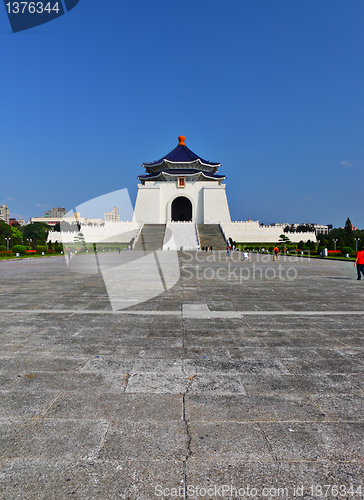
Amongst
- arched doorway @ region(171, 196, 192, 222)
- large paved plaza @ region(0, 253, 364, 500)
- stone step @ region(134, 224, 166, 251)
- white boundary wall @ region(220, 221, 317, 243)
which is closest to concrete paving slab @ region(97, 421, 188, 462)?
large paved plaza @ region(0, 253, 364, 500)

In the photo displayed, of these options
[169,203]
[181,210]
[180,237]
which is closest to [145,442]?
[180,237]

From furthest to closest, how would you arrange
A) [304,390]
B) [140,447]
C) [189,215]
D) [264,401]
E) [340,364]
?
[189,215], [340,364], [304,390], [264,401], [140,447]

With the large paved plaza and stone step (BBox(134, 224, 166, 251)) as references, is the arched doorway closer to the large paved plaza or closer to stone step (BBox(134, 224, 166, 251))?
stone step (BBox(134, 224, 166, 251))

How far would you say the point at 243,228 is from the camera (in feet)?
151

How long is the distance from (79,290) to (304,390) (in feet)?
21.9

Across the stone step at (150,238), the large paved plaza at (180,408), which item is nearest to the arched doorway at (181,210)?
the stone step at (150,238)

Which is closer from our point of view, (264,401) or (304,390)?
(264,401)

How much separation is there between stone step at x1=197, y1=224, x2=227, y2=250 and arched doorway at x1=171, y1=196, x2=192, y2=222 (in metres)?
14.5

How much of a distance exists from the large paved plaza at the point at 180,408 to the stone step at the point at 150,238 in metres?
30.7

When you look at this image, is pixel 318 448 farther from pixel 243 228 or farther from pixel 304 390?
pixel 243 228

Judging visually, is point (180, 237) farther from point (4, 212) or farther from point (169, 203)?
point (4, 212)

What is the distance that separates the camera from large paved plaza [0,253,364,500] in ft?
5.64

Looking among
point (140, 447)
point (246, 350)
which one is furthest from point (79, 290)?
point (140, 447)

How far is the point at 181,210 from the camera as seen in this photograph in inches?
2409
